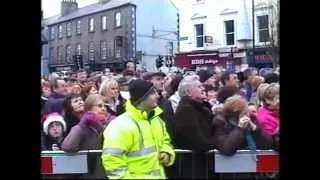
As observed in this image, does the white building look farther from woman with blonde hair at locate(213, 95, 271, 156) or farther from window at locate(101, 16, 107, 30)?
window at locate(101, 16, 107, 30)

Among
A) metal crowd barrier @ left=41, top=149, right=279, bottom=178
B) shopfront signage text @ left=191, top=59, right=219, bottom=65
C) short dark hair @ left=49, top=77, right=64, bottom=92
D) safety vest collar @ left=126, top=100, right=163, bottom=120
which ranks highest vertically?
shopfront signage text @ left=191, top=59, right=219, bottom=65

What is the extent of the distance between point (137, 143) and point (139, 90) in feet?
1.31

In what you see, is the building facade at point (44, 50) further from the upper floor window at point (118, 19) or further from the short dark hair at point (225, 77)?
the short dark hair at point (225, 77)

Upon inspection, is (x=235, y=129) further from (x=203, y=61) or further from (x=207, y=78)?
(x=203, y=61)

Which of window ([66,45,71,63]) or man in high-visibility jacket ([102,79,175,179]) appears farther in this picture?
window ([66,45,71,63])

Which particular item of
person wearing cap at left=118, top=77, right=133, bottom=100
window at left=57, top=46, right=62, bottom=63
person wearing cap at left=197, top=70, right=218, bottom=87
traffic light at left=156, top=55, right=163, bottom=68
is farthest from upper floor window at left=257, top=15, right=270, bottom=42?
window at left=57, top=46, right=62, bottom=63

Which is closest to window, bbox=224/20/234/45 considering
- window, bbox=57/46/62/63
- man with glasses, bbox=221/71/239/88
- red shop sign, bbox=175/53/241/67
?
red shop sign, bbox=175/53/241/67

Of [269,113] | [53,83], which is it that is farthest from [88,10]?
[269,113]

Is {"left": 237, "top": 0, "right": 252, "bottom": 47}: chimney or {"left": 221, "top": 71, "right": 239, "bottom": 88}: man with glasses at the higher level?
{"left": 237, "top": 0, "right": 252, "bottom": 47}: chimney

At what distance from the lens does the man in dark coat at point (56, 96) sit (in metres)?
5.62

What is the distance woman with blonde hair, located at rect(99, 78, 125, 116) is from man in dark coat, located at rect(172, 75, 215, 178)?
0.42m

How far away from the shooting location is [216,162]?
5.65m

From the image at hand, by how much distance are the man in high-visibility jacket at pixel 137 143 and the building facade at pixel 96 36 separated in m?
0.32

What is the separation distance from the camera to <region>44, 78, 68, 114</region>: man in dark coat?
5.62 m
